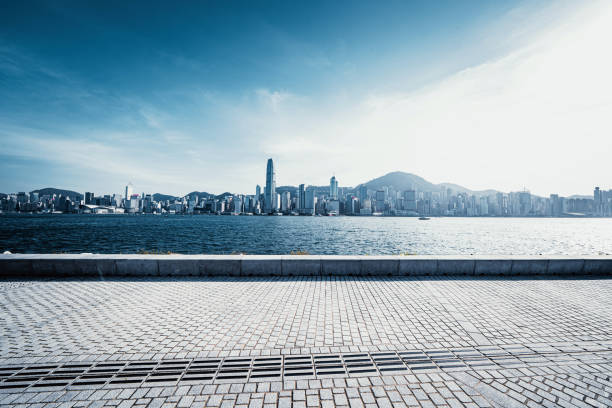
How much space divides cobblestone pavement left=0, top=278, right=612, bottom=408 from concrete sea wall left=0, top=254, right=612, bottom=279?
52.2 inches

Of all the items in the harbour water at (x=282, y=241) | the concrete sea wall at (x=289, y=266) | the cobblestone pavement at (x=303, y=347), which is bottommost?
the harbour water at (x=282, y=241)

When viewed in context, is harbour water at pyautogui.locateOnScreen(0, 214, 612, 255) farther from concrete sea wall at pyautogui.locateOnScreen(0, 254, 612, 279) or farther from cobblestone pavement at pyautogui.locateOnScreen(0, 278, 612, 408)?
cobblestone pavement at pyautogui.locateOnScreen(0, 278, 612, 408)

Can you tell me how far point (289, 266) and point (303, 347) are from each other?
15.2ft

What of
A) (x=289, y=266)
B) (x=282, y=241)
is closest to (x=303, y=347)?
(x=289, y=266)

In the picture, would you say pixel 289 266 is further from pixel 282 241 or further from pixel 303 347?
pixel 282 241

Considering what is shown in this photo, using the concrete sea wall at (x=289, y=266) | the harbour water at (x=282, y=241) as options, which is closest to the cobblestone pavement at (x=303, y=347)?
the concrete sea wall at (x=289, y=266)

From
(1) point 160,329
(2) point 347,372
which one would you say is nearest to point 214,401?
(2) point 347,372

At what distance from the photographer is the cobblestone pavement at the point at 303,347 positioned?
3361 mm

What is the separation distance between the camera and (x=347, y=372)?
3787mm

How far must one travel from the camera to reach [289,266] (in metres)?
9.02

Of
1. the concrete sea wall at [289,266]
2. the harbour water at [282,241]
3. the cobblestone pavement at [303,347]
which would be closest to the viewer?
the cobblestone pavement at [303,347]

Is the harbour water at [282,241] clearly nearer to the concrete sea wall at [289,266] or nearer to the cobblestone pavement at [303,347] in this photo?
the concrete sea wall at [289,266]

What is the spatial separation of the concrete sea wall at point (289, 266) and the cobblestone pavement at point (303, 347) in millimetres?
1325

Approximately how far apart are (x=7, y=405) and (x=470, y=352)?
6.43 m
